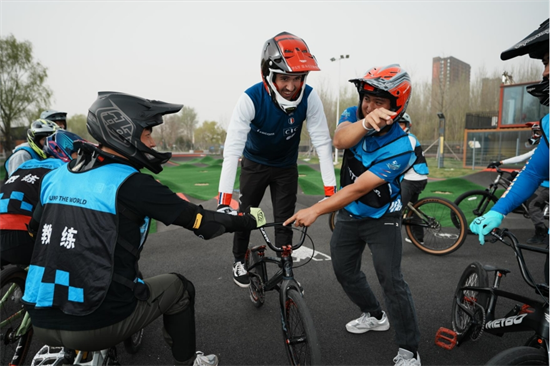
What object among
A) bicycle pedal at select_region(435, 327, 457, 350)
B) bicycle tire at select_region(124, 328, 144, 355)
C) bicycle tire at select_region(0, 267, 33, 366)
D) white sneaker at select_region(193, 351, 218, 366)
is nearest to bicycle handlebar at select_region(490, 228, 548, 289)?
bicycle pedal at select_region(435, 327, 457, 350)

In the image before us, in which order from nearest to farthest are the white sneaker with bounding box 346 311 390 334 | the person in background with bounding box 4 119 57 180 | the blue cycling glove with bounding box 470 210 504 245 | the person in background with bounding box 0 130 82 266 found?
the blue cycling glove with bounding box 470 210 504 245 < the person in background with bounding box 0 130 82 266 < the white sneaker with bounding box 346 311 390 334 < the person in background with bounding box 4 119 57 180

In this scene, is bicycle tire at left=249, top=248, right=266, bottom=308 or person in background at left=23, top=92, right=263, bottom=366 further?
bicycle tire at left=249, top=248, right=266, bottom=308

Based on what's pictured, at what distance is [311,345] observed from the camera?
2.24 metres

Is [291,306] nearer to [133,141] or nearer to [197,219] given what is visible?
[197,219]

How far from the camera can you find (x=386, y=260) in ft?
8.46

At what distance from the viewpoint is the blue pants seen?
2570 millimetres

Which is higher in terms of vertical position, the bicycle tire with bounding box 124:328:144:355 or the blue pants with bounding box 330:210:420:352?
the blue pants with bounding box 330:210:420:352

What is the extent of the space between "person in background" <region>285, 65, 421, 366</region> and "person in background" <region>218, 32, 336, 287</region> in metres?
0.48

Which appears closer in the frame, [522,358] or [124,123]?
[522,358]

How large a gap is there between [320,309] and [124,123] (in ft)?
9.39

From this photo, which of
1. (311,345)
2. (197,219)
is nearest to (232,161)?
(197,219)

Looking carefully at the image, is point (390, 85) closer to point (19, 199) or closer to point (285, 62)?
point (285, 62)

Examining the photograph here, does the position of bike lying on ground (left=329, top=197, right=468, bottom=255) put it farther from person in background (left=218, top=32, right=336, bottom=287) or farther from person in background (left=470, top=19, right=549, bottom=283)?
person in background (left=470, top=19, right=549, bottom=283)

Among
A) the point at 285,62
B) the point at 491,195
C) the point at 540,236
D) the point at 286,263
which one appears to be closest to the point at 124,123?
the point at 285,62
